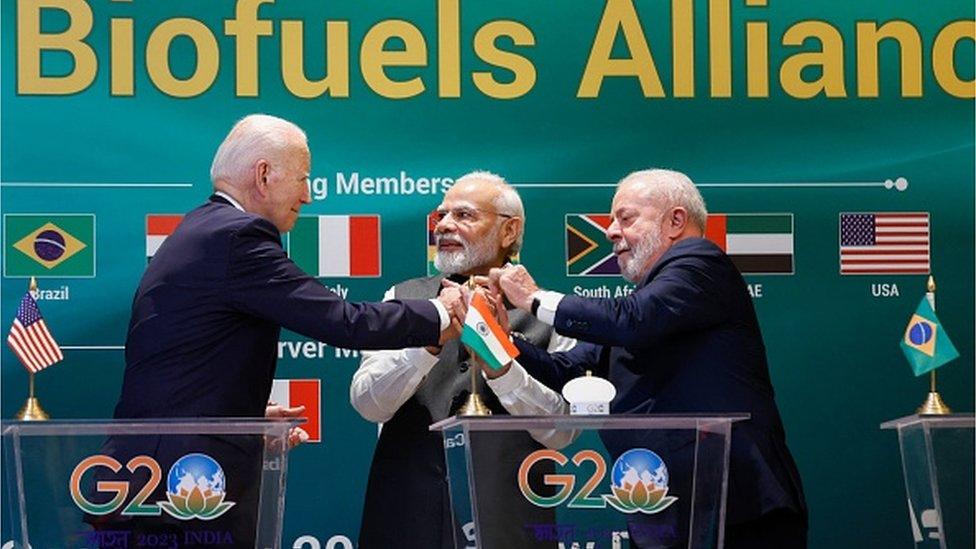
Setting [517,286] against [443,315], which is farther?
[517,286]

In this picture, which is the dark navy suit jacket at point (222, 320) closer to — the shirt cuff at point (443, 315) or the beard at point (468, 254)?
the shirt cuff at point (443, 315)

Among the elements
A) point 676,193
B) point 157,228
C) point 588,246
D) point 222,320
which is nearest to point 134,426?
point 222,320

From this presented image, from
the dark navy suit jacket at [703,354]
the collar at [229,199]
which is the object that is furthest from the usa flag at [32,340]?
the dark navy suit jacket at [703,354]

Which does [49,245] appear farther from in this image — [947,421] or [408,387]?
[947,421]

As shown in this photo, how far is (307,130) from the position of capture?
240 inches

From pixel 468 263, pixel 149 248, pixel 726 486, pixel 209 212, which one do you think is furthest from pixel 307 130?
pixel 726 486

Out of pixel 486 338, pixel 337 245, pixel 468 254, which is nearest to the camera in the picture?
pixel 486 338

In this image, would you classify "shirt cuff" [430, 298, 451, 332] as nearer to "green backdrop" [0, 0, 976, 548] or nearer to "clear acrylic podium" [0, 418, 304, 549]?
"clear acrylic podium" [0, 418, 304, 549]

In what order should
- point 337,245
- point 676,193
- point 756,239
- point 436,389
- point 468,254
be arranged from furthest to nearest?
point 756,239
point 337,245
point 468,254
point 436,389
point 676,193

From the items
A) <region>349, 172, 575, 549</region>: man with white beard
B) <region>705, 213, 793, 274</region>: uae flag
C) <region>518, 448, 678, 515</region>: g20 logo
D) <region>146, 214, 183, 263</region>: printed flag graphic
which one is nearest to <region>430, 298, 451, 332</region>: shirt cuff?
<region>349, 172, 575, 549</region>: man with white beard

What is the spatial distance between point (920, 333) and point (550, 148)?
1.69 metres

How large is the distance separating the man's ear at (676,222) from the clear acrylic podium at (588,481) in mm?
1046

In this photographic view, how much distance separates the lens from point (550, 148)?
6160 millimetres

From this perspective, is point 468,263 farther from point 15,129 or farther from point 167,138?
point 15,129
